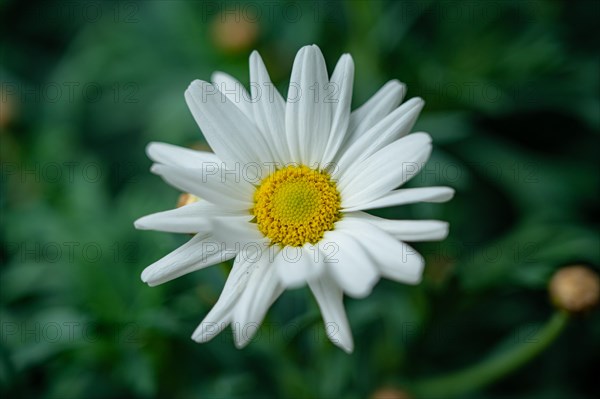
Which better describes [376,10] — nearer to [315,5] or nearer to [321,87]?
[315,5]

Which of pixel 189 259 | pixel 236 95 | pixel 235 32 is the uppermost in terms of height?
pixel 235 32

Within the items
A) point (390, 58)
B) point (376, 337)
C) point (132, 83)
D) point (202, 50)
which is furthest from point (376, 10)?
point (376, 337)

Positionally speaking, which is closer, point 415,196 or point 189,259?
point 415,196

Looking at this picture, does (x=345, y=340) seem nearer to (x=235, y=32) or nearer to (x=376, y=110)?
(x=376, y=110)

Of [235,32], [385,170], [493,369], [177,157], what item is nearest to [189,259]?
[177,157]

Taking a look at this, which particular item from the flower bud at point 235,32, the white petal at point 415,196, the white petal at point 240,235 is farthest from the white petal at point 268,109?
the flower bud at point 235,32

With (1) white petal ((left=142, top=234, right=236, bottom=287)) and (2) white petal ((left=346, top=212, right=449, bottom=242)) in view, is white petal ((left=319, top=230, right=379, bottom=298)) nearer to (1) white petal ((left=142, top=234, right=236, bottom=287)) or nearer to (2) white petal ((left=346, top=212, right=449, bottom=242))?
(2) white petal ((left=346, top=212, right=449, bottom=242))
